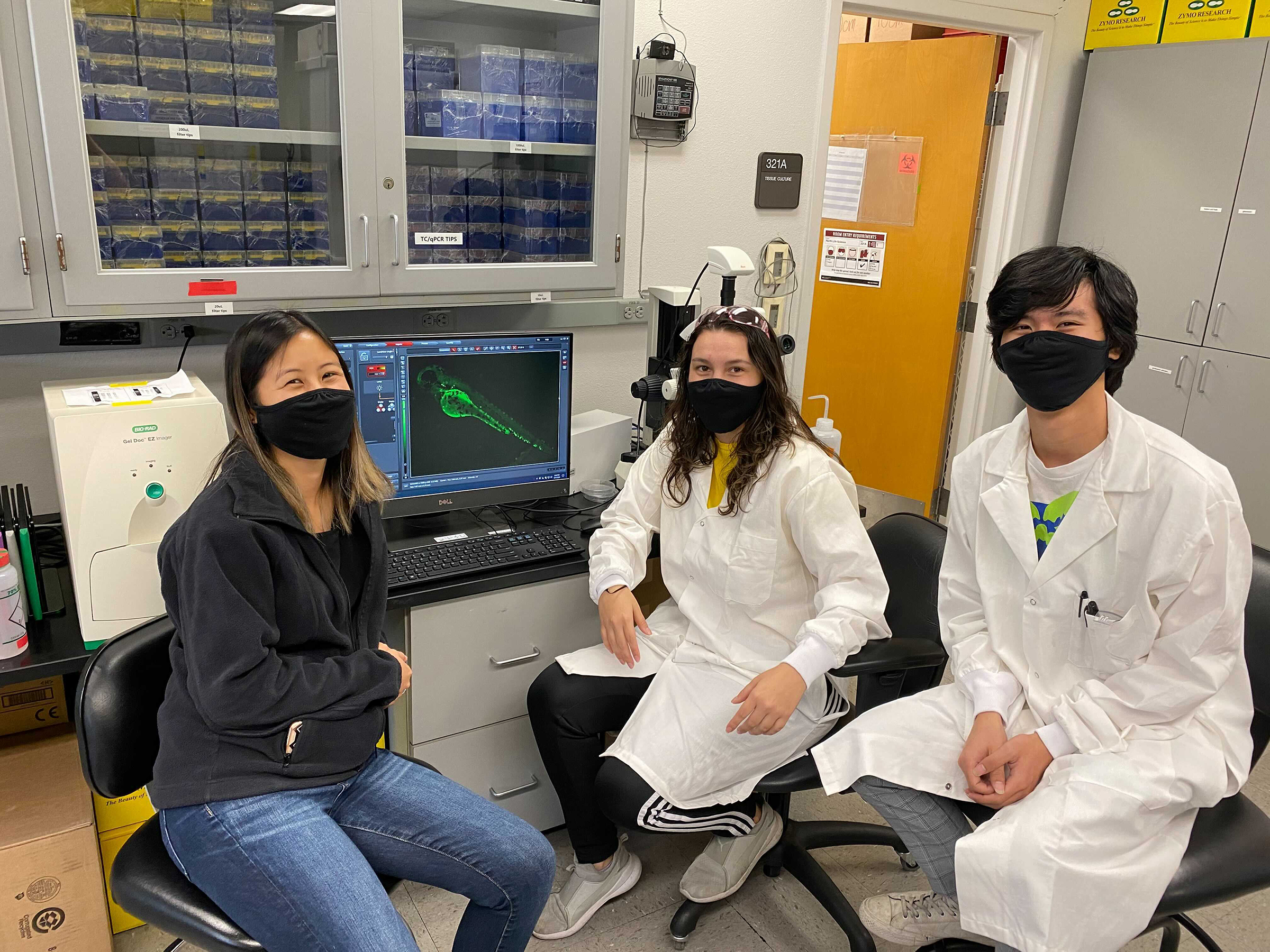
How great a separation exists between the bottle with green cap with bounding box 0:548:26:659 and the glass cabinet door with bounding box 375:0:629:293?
2.72 feet

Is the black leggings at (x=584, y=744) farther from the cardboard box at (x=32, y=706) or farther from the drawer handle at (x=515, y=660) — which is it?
the cardboard box at (x=32, y=706)

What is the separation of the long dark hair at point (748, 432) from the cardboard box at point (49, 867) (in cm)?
127

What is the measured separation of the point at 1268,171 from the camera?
2.84 meters

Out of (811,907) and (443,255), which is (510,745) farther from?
(443,255)

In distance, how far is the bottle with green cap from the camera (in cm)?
155

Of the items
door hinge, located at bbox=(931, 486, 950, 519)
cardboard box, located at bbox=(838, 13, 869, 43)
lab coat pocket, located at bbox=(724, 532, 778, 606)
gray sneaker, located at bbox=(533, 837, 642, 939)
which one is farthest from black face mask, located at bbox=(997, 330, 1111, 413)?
cardboard box, located at bbox=(838, 13, 869, 43)

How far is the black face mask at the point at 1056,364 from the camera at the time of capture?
4.83ft

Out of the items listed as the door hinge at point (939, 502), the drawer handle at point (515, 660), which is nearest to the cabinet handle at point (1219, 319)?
the door hinge at point (939, 502)

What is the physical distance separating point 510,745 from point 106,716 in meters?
0.92

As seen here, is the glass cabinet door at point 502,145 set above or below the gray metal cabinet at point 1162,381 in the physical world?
above

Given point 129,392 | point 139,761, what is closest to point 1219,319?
point 129,392

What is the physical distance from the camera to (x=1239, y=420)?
298 cm

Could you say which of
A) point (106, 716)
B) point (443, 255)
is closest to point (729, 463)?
point (443, 255)

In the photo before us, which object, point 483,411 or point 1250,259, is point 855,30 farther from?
point 483,411
